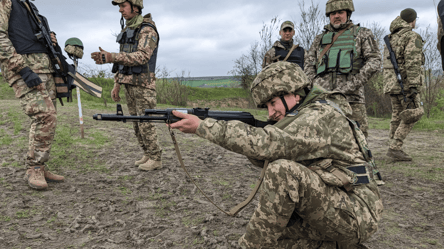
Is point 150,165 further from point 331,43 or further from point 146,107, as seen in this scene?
point 331,43

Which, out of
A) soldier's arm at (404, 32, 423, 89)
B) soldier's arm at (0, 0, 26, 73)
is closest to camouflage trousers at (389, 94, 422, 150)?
soldier's arm at (404, 32, 423, 89)

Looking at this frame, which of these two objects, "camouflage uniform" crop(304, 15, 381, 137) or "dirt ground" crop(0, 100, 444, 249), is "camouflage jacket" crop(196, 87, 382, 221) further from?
"camouflage uniform" crop(304, 15, 381, 137)

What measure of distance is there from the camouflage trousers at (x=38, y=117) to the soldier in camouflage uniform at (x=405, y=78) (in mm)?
5293

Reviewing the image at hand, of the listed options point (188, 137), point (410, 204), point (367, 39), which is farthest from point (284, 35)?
point (410, 204)

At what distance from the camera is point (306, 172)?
1.98m

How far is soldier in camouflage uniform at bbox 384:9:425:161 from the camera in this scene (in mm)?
4973

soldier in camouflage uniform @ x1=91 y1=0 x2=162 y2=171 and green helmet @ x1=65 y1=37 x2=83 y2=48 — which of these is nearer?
soldier in camouflage uniform @ x1=91 y1=0 x2=162 y2=171

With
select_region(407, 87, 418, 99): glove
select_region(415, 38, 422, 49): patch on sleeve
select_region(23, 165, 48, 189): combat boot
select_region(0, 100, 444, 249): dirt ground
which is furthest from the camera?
select_region(407, 87, 418, 99): glove

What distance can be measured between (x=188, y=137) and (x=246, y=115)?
4.42m

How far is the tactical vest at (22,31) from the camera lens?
11.5ft

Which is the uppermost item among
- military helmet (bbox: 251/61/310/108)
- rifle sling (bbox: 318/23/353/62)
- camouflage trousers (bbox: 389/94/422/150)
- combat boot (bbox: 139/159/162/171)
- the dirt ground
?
rifle sling (bbox: 318/23/353/62)

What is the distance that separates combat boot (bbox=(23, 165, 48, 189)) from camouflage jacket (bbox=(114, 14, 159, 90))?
61.6 inches

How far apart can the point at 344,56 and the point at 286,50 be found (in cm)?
179

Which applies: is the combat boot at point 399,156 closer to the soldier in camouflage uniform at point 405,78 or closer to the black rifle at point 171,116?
the soldier in camouflage uniform at point 405,78
